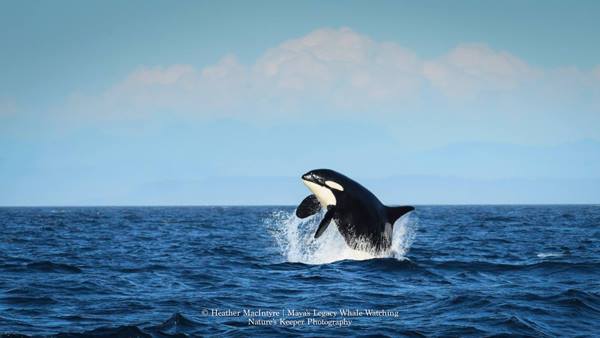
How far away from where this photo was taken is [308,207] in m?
17.3

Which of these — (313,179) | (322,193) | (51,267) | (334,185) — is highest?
(313,179)

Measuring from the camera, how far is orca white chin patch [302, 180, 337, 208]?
16531 mm

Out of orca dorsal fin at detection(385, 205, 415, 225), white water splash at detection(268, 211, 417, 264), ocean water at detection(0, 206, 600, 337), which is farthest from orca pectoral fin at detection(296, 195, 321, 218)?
orca dorsal fin at detection(385, 205, 415, 225)

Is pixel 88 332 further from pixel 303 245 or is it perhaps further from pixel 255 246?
pixel 255 246

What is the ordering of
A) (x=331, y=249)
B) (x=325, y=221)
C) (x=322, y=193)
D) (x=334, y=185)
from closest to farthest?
(x=325, y=221)
(x=334, y=185)
(x=322, y=193)
(x=331, y=249)

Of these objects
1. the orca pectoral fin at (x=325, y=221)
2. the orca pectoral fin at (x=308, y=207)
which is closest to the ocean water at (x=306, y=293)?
the orca pectoral fin at (x=325, y=221)

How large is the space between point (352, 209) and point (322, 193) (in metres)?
0.80

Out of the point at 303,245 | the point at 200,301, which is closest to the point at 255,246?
the point at 303,245

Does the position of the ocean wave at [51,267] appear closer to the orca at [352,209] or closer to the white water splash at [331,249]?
the white water splash at [331,249]

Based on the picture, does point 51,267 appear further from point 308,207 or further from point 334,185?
point 334,185

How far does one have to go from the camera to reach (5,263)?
1916 cm

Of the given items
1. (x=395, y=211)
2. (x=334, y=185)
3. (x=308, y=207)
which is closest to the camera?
(x=334, y=185)

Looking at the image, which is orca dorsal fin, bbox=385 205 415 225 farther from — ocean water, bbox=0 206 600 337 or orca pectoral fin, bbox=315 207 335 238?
orca pectoral fin, bbox=315 207 335 238

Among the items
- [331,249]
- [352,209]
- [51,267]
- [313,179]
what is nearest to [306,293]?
[352,209]
